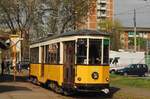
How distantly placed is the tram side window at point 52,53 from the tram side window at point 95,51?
2.50 meters

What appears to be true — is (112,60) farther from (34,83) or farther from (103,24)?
(103,24)

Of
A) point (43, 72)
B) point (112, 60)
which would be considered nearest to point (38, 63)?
point (43, 72)

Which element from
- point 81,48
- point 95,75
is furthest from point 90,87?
point 81,48

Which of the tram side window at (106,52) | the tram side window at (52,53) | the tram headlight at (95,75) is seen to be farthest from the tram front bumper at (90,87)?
the tram side window at (52,53)

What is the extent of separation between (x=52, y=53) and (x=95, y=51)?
398 cm

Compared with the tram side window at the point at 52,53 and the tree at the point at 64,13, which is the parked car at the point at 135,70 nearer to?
the tree at the point at 64,13

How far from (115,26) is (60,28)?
74359 millimetres

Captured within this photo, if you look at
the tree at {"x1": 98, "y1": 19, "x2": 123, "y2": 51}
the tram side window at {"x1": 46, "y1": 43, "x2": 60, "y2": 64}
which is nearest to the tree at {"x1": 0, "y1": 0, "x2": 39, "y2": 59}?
the tram side window at {"x1": 46, "y1": 43, "x2": 60, "y2": 64}

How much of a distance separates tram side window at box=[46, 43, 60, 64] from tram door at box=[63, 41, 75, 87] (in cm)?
107

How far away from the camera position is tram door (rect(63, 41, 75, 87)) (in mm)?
25906

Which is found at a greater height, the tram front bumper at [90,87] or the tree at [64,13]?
the tree at [64,13]

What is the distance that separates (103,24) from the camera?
126375 millimetres

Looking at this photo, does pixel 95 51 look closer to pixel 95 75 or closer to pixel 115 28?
pixel 95 75

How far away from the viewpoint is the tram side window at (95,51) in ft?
84.4
